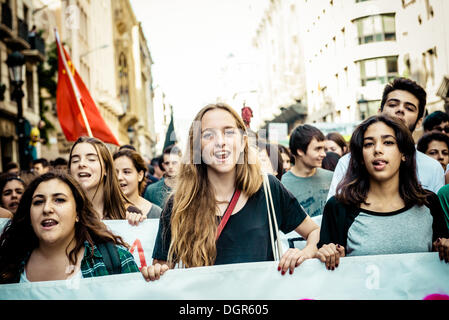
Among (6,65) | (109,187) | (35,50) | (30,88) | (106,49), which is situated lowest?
(109,187)

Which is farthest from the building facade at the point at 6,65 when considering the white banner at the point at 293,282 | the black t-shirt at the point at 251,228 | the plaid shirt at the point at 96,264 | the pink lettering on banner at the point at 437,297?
Result: the pink lettering on banner at the point at 437,297

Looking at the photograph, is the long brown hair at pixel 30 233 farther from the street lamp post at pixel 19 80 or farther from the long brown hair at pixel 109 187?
the street lamp post at pixel 19 80

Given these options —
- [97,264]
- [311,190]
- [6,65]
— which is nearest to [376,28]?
[311,190]

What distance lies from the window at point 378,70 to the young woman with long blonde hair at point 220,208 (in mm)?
934

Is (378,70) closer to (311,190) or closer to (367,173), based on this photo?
(367,173)

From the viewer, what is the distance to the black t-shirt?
261 centimetres

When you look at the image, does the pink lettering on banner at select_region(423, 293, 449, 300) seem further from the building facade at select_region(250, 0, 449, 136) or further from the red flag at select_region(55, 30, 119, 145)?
the red flag at select_region(55, 30, 119, 145)

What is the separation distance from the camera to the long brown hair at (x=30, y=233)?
2.69 metres

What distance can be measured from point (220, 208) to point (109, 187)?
1.43 meters

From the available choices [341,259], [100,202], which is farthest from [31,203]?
[341,259]

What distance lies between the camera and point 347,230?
101 inches

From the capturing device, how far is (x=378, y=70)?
3.47 m

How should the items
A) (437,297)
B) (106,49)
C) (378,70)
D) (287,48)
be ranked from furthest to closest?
(106,49) < (287,48) < (378,70) < (437,297)
